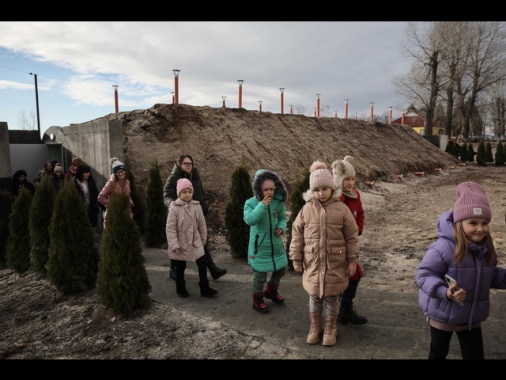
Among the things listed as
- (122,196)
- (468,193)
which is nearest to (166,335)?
(122,196)

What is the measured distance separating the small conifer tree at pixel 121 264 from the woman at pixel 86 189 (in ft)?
9.30

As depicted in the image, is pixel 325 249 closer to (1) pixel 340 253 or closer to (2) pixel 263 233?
(1) pixel 340 253

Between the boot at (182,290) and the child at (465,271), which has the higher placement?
the child at (465,271)

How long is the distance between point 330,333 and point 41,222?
16.4 feet

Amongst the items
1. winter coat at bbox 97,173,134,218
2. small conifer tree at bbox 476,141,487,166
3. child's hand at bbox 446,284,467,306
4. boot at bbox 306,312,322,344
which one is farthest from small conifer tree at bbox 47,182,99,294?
small conifer tree at bbox 476,141,487,166

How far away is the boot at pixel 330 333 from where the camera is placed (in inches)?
135

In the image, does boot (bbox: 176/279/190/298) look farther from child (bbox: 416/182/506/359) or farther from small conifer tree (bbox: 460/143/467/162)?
small conifer tree (bbox: 460/143/467/162)

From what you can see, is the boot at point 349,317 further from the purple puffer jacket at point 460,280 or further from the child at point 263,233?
the purple puffer jacket at point 460,280

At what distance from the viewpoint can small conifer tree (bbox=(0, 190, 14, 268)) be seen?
7.14 m

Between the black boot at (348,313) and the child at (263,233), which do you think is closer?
the black boot at (348,313)

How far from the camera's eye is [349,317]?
12.8 ft

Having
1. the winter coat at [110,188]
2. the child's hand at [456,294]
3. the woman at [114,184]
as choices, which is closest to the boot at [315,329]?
the child's hand at [456,294]

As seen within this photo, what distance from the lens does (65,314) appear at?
15.7 ft

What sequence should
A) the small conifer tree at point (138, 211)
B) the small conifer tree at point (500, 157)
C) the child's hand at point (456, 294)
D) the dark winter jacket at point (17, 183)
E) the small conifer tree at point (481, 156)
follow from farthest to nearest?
the small conifer tree at point (481, 156), the small conifer tree at point (500, 157), the small conifer tree at point (138, 211), the dark winter jacket at point (17, 183), the child's hand at point (456, 294)
